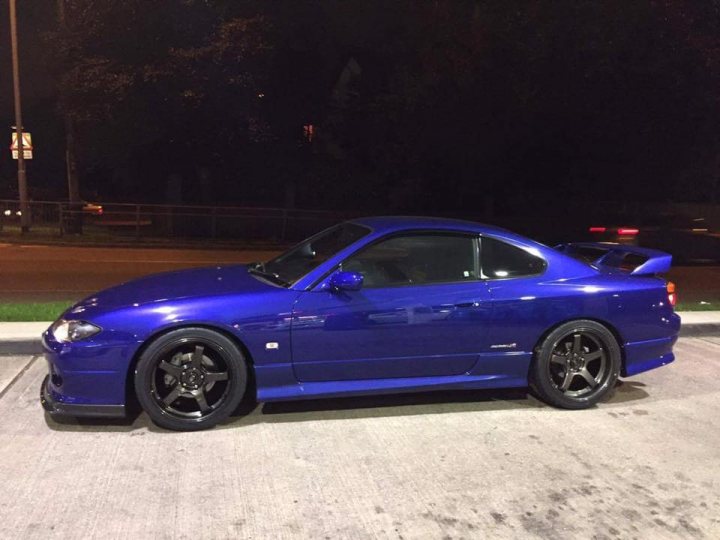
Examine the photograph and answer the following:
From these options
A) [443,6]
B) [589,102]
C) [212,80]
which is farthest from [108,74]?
[589,102]

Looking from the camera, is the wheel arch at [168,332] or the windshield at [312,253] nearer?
the wheel arch at [168,332]

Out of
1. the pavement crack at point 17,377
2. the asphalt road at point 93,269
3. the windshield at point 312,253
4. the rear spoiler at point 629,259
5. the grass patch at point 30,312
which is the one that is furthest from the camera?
the asphalt road at point 93,269

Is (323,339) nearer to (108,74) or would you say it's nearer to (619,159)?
(108,74)

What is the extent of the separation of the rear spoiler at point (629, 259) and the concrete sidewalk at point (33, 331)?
2.02 m

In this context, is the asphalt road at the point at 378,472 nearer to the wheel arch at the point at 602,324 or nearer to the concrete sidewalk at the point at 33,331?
the wheel arch at the point at 602,324

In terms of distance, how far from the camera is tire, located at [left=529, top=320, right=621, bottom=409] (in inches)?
184

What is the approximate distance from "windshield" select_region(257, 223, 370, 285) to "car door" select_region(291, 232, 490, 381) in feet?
0.78

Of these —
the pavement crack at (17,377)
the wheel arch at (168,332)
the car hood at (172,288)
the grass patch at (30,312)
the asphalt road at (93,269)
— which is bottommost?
the pavement crack at (17,377)

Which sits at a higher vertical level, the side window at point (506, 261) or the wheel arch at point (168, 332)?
the side window at point (506, 261)

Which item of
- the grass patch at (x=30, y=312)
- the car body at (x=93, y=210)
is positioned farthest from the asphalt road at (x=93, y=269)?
the car body at (x=93, y=210)

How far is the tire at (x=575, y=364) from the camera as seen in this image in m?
4.67

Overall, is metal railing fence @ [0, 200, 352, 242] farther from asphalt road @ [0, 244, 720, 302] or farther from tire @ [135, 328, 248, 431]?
tire @ [135, 328, 248, 431]

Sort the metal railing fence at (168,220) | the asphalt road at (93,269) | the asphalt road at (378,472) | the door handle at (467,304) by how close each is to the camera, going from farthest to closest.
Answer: the metal railing fence at (168,220) < the asphalt road at (93,269) < the door handle at (467,304) < the asphalt road at (378,472)

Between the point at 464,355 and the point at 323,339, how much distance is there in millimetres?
1030
